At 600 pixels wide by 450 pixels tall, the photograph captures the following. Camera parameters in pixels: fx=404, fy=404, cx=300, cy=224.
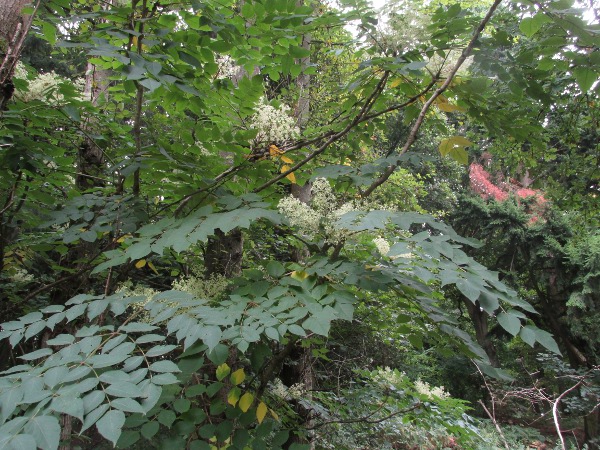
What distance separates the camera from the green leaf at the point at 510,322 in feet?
3.81

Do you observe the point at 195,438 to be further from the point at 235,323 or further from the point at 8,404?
the point at 8,404

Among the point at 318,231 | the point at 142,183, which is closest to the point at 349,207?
the point at 318,231

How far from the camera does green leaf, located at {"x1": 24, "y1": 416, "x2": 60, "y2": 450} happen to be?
851mm

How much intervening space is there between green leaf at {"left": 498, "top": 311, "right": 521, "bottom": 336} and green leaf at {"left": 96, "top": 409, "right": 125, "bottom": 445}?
3.39 ft

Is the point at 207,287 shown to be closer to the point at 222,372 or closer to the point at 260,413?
the point at 222,372

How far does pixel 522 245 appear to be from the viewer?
33.6 ft

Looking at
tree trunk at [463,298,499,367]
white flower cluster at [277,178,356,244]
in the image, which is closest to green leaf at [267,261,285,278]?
white flower cluster at [277,178,356,244]

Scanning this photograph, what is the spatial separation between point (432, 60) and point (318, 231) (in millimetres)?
909

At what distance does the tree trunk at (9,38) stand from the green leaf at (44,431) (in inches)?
63.4

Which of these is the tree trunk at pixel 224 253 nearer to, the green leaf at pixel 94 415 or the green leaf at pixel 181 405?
the green leaf at pixel 181 405

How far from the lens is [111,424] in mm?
879

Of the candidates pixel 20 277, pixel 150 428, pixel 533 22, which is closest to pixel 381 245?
pixel 533 22

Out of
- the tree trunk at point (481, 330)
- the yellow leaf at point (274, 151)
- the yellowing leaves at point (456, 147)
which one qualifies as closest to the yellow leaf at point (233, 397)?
the yellow leaf at point (274, 151)

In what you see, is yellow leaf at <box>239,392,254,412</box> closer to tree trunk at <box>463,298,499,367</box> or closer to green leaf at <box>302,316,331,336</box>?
green leaf at <box>302,316,331,336</box>
